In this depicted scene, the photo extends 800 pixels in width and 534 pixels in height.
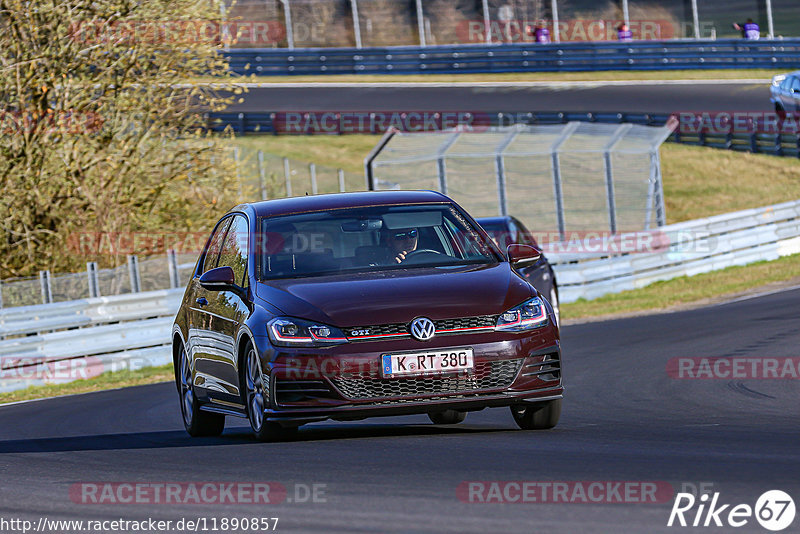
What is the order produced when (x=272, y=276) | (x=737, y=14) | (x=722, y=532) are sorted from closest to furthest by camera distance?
(x=722, y=532) → (x=272, y=276) → (x=737, y=14)

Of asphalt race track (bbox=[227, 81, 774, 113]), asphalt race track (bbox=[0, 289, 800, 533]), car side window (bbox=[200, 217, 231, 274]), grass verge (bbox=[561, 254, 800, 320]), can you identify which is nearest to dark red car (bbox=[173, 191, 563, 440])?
asphalt race track (bbox=[0, 289, 800, 533])

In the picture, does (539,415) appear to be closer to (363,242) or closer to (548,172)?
(363,242)

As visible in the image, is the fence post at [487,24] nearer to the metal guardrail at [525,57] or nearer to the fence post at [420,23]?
the metal guardrail at [525,57]

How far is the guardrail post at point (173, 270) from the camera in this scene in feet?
64.3

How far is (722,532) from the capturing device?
5402 mm

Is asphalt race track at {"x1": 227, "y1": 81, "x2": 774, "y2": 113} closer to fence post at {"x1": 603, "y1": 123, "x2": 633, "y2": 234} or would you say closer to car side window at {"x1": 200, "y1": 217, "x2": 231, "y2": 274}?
fence post at {"x1": 603, "y1": 123, "x2": 633, "y2": 234}

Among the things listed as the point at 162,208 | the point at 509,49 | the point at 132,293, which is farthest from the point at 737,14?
the point at 132,293

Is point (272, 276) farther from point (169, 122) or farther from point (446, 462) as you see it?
point (169, 122)

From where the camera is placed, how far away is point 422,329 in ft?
26.5

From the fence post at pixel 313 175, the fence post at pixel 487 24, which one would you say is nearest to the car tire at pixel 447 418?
the fence post at pixel 313 175

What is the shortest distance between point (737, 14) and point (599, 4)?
14.4 feet

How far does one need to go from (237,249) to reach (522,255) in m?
1.92

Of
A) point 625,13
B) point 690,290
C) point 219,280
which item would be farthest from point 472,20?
point 219,280

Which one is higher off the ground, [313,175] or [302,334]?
[302,334]
